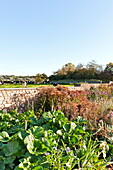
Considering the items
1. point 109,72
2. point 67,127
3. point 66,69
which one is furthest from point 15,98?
point 66,69

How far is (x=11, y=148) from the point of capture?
1739mm

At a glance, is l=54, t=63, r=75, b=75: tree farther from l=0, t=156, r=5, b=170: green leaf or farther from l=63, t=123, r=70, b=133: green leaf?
l=0, t=156, r=5, b=170: green leaf

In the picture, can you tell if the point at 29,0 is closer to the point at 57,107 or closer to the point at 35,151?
the point at 57,107

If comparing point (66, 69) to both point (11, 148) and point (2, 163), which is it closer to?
point (11, 148)

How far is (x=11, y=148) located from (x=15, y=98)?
162 inches

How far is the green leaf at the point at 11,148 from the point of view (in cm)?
171

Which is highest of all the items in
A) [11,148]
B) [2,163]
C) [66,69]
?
[66,69]

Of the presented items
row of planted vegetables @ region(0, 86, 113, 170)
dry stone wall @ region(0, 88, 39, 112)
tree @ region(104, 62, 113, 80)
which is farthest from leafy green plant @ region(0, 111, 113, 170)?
tree @ region(104, 62, 113, 80)

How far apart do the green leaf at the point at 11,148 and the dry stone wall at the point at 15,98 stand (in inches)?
141

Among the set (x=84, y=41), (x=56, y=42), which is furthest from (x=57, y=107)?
(x=84, y=41)

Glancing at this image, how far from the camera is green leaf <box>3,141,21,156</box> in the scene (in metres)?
1.71

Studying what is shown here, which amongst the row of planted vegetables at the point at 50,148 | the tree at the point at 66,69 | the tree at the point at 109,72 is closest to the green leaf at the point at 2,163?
the row of planted vegetables at the point at 50,148

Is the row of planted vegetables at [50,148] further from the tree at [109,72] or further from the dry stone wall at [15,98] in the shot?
the tree at [109,72]

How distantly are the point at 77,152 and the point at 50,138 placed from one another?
42 centimetres
